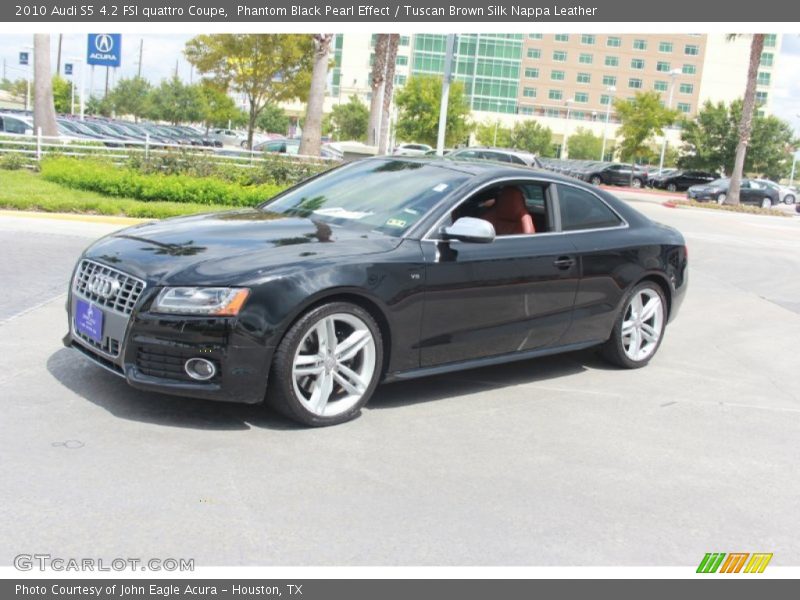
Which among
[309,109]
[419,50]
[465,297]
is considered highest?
[419,50]

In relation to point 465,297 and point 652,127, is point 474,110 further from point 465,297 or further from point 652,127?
point 465,297

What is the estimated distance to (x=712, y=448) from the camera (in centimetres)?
547

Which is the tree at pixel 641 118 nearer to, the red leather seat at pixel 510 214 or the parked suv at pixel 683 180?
the parked suv at pixel 683 180

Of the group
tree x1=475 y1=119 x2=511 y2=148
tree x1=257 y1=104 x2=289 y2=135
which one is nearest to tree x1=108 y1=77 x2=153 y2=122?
tree x1=257 y1=104 x2=289 y2=135

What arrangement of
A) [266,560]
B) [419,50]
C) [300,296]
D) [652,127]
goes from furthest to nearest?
[419,50]
[652,127]
[300,296]
[266,560]

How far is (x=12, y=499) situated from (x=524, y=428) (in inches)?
118

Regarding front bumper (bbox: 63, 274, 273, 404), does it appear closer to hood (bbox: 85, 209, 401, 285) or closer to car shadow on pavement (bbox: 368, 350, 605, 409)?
hood (bbox: 85, 209, 401, 285)

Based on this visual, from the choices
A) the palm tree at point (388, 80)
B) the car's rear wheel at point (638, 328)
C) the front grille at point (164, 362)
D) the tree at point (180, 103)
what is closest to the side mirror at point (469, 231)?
the front grille at point (164, 362)

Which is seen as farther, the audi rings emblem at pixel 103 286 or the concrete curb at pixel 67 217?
the concrete curb at pixel 67 217

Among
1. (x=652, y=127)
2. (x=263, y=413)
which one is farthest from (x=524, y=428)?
(x=652, y=127)

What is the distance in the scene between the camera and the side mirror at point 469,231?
5.62m

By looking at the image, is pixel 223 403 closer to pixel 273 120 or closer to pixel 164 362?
pixel 164 362

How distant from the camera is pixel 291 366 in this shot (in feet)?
16.4

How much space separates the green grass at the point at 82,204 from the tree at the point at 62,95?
3102 inches
